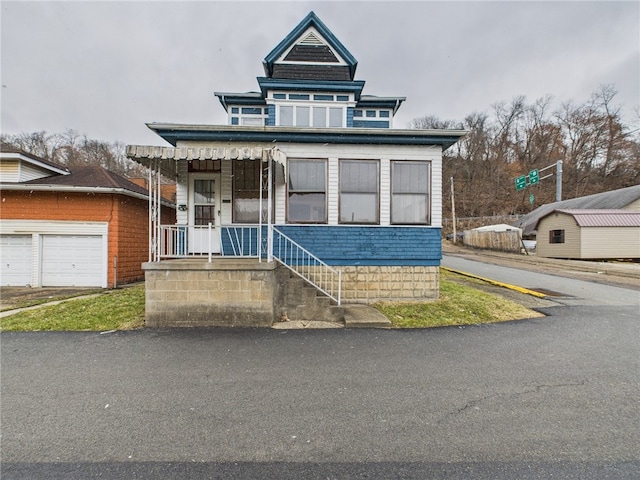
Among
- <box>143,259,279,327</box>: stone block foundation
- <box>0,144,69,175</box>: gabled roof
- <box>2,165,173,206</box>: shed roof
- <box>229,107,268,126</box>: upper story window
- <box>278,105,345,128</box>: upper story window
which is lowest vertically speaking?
<box>143,259,279,327</box>: stone block foundation

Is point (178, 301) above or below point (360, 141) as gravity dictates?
below

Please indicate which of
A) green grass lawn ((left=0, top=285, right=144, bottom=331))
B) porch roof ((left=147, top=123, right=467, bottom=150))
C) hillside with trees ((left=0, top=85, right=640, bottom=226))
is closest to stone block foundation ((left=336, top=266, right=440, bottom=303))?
porch roof ((left=147, top=123, right=467, bottom=150))

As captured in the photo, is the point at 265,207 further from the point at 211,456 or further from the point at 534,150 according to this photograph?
the point at 534,150

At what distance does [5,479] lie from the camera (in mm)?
2043

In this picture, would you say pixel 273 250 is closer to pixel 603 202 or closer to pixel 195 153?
pixel 195 153

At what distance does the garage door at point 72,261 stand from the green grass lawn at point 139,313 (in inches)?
129

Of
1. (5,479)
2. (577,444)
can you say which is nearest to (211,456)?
(5,479)

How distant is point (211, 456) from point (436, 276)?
6.53 metres

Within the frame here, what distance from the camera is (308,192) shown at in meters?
7.43

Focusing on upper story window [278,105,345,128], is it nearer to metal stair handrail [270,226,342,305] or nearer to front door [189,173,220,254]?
front door [189,173,220,254]

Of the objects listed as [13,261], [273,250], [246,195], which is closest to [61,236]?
[13,261]

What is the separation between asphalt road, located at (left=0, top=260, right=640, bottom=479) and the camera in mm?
2184

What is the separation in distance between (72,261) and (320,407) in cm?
1182

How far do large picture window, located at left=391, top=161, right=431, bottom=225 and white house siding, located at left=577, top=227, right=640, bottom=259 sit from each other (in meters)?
19.1
